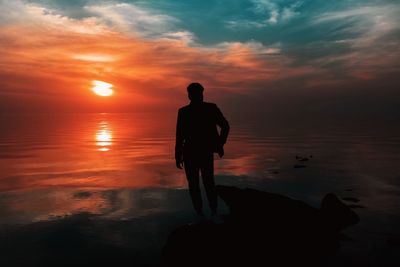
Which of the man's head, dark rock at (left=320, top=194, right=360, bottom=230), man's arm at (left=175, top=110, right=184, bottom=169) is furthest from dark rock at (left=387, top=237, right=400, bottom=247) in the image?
the man's head

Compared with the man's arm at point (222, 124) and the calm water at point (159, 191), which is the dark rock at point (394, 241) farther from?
the man's arm at point (222, 124)

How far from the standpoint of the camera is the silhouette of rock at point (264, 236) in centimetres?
621

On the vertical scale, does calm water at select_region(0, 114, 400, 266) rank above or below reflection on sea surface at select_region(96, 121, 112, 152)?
below

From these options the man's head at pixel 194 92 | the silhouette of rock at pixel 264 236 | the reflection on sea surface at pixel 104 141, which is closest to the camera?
the silhouette of rock at pixel 264 236

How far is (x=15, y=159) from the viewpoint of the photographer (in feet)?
82.9

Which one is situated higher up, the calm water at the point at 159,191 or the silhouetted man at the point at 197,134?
the silhouetted man at the point at 197,134

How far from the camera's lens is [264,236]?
23.6 feet

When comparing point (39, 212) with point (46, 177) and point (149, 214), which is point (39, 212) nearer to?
point (149, 214)

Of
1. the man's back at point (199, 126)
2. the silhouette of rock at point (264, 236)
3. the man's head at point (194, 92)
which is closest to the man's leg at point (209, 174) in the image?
the man's back at point (199, 126)

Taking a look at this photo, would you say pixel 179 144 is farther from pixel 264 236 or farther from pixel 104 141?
pixel 104 141

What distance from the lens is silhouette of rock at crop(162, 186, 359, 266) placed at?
6.21 metres

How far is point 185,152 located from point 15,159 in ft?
71.1

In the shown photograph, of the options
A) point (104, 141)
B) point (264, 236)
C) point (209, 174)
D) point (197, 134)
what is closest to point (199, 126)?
point (197, 134)

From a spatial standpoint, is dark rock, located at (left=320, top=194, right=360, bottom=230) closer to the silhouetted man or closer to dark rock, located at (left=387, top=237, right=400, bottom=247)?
dark rock, located at (left=387, top=237, right=400, bottom=247)
